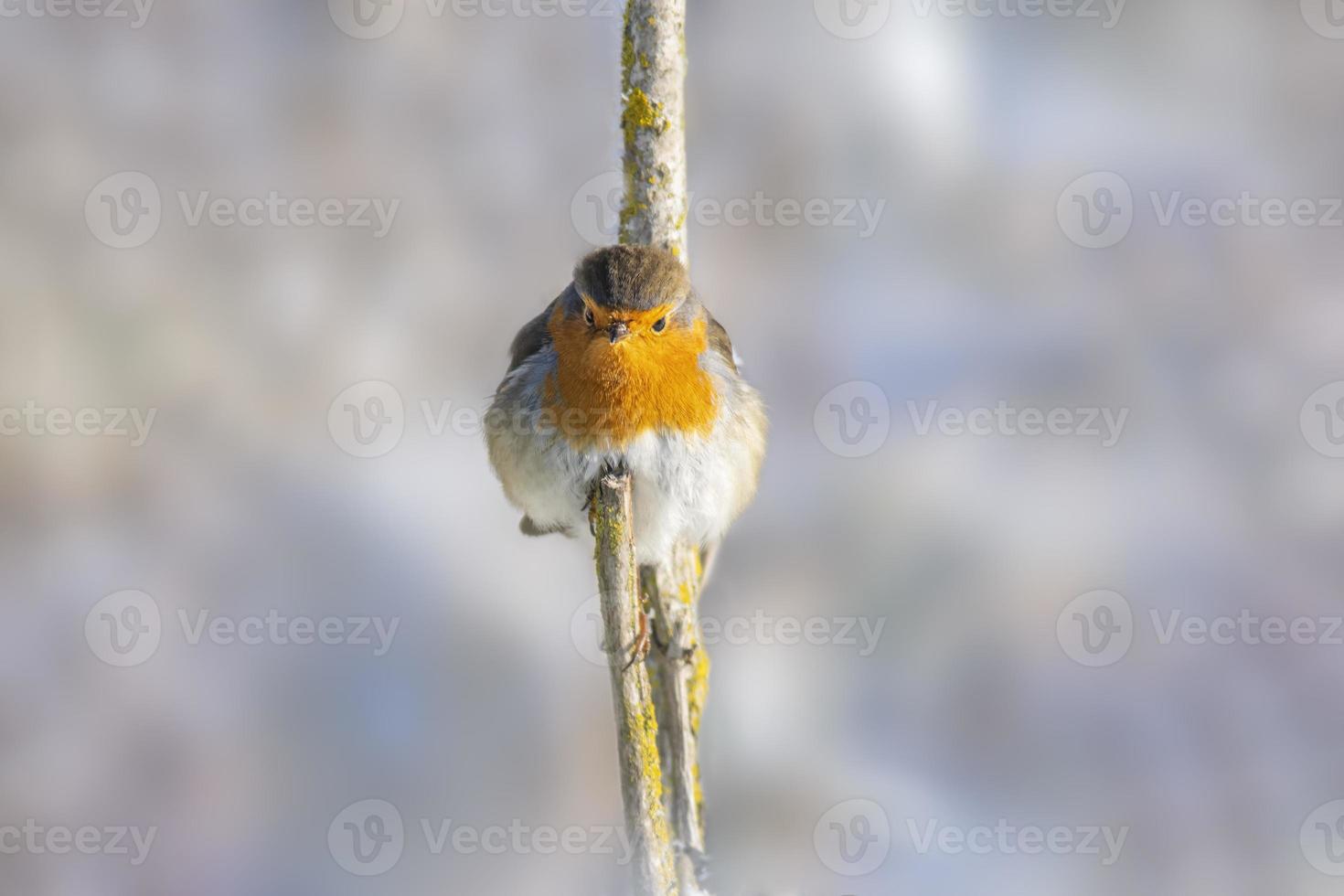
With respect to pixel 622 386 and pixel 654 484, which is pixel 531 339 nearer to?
pixel 622 386

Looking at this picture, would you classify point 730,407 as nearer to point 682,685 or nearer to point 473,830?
point 682,685

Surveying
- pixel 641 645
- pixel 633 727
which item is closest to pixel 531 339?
pixel 641 645

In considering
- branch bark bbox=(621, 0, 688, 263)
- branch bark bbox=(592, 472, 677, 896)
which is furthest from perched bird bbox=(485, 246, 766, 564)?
branch bark bbox=(592, 472, 677, 896)

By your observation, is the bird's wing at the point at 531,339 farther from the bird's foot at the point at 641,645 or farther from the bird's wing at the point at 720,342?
the bird's foot at the point at 641,645

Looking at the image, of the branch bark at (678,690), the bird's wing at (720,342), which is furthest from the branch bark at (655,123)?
the branch bark at (678,690)

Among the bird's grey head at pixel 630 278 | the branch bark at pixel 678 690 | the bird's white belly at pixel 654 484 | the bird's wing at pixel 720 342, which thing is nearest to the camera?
the bird's grey head at pixel 630 278

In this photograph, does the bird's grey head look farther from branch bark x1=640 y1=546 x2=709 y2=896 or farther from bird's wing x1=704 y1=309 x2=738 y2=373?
branch bark x1=640 y1=546 x2=709 y2=896

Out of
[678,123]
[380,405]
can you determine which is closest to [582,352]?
[678,123]

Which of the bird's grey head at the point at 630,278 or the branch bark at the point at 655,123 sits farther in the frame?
the branch bark at the point at 655,123
